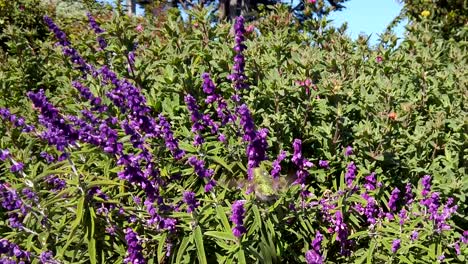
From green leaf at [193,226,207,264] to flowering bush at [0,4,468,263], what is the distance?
0.04 feet

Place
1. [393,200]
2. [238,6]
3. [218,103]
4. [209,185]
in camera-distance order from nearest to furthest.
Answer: [209,185], [393,200], [218,103], [238,6]

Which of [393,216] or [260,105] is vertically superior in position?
[260,105]

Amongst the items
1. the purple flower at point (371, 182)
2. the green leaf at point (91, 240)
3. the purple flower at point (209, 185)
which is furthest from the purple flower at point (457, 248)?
the green leaf at point (91, 240)

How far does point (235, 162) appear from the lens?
3.40 meters

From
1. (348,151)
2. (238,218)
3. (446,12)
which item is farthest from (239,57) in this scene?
(446,12)

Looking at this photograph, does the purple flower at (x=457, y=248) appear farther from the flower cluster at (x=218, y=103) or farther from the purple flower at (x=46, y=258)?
the purple flower at (x=46, y=258)

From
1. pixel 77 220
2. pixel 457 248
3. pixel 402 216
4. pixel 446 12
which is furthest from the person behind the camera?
pixel 446 12

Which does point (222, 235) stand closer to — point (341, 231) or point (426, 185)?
point (341, 231)

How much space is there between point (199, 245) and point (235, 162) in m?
0.81

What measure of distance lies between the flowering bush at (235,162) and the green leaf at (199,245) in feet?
0.04

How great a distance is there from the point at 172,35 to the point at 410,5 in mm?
6893

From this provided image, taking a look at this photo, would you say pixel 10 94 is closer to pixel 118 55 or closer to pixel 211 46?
pixel 118 55

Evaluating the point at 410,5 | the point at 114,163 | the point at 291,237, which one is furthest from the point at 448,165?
the point at 410,5

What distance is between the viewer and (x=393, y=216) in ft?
11.5
